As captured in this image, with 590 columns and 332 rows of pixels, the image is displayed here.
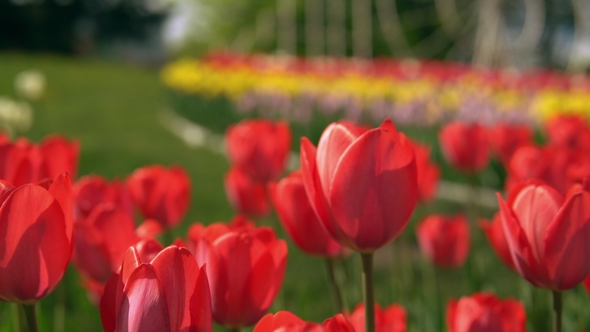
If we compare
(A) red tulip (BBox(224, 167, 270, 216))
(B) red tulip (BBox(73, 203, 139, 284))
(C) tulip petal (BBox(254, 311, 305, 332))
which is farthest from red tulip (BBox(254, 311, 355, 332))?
(A) red tulip (BBox(224, 167, 270, 216))

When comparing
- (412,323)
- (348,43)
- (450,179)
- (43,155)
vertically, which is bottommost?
(348,43)

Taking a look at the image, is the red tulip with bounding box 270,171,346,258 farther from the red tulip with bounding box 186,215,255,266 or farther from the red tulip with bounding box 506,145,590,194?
the red tulip with bounding box 506,145,590,194

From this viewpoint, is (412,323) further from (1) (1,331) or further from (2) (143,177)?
(1) (1,331)

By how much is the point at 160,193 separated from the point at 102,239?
1.19ft

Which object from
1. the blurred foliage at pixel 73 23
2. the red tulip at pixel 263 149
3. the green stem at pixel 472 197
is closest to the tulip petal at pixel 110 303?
the red tulip at pixel 263 149

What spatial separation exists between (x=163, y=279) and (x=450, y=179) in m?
4.02

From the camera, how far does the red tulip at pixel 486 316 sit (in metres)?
0.75

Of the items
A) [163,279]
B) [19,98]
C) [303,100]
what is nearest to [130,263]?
[163,279]

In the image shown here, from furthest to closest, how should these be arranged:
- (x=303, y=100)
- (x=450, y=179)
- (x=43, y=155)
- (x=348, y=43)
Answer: (x=348, y=43) → (x=303, y=100) → (x=450, y=179) → (x=43, y=155)

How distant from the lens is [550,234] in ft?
2.23

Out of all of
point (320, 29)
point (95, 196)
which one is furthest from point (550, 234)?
point (320, 29)

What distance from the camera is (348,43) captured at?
17.0m

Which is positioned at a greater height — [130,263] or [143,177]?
[130,263]

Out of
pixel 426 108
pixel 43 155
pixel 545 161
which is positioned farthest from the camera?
pixel 426 108
